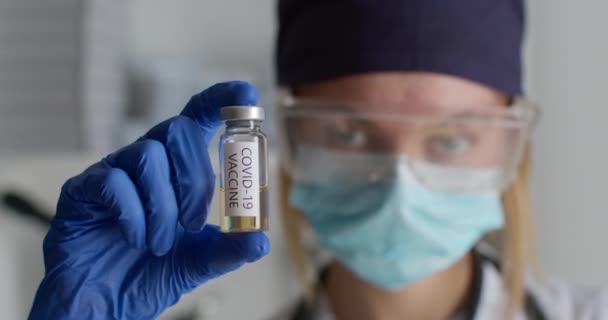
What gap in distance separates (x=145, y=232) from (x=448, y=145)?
2.11 ft

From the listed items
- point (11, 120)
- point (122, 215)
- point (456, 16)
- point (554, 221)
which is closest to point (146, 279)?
point (122, 215)

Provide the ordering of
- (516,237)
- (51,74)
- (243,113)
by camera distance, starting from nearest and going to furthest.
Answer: (243,113)
(516,237)
(51,74)

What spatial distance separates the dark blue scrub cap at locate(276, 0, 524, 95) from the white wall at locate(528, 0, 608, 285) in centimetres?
58

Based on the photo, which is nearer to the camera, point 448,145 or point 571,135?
point 448,145

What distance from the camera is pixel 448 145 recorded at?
43.9 inches

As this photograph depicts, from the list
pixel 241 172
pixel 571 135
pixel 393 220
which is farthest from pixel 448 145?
pixel 571 135

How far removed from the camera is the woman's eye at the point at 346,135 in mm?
1130

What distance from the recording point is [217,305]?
5.47 ft

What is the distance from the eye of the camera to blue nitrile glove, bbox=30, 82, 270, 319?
1.96 feet

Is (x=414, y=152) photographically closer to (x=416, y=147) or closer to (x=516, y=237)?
(x=416, y=147)

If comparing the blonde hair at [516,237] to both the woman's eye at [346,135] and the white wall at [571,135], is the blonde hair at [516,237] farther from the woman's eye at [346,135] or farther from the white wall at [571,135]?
the white wall at [571,135]

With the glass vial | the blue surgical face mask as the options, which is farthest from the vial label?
the blue surgical face mask

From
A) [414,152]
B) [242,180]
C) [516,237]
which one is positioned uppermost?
[242,180]

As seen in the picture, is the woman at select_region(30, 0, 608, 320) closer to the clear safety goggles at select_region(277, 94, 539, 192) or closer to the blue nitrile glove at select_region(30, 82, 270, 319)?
the clear safety goggles at select_region(277, 94, 539, 192)
